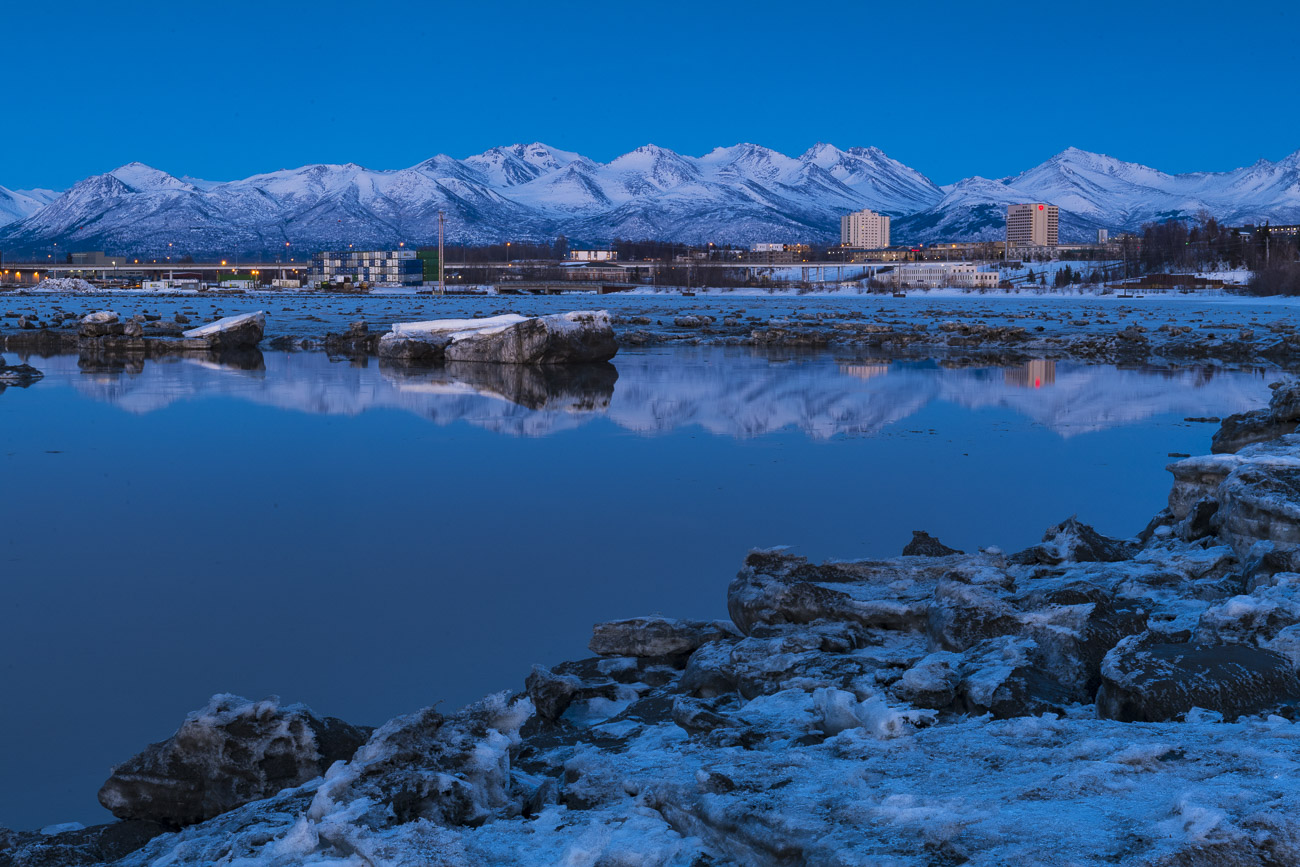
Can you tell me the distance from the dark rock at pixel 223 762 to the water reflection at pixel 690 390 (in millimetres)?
10142

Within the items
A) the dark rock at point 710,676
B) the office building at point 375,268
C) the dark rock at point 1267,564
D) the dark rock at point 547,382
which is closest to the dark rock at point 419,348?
the dark rock at point 547,382

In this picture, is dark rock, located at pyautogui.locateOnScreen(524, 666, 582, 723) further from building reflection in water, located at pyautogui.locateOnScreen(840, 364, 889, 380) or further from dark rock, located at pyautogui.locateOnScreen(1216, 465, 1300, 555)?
building reflection in water, located at pyautogui.locateOnScreen(840, 364, 889, 380)

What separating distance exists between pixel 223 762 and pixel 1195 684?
12.8 ft

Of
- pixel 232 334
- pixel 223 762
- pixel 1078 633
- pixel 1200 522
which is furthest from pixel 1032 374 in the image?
pixel 223 762

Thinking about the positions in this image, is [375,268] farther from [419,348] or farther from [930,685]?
[930,685]

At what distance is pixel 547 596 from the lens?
24.0 ft

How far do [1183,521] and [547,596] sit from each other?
15.2 ft

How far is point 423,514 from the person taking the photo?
9695mm

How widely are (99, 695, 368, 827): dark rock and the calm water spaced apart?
30 centimetres

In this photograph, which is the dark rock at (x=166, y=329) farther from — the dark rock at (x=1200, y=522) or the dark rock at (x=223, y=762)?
the dark rock at (x=223, y=762)

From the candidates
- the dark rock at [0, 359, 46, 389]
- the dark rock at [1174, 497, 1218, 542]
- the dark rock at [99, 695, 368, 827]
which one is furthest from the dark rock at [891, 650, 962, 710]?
the dark rock at [0, 359, 46, 389]

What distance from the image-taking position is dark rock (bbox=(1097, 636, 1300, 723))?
420 centimetres

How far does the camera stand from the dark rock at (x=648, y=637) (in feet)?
20.1

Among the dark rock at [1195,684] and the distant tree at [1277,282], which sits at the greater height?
the distant tree at [1277,282]
